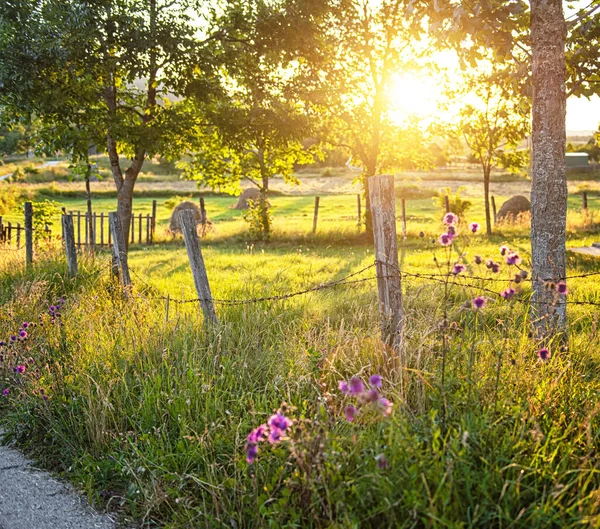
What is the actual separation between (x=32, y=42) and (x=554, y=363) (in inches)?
366

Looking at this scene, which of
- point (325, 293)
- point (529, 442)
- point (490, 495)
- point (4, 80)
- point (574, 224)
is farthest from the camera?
point (574, 224)

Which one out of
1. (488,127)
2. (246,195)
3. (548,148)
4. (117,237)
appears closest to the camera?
(548,148)

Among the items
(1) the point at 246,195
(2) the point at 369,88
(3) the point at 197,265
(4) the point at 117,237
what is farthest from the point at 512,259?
(1) the point at 246,195

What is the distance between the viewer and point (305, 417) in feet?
12.8

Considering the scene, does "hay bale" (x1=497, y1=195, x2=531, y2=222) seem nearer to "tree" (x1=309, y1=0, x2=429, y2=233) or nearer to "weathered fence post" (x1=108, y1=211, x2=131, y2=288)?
"tree" (x1=309, y1=0, x2=429, y2=233)

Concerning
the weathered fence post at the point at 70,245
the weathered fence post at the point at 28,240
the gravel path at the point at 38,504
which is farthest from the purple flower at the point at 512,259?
the weathered fence post at the point at 28,240

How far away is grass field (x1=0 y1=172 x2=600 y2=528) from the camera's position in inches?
110

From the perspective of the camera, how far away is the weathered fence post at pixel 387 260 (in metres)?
4.51

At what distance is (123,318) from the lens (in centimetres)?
590

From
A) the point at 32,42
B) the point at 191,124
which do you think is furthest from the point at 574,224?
the point at 32,42

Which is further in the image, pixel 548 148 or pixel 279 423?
pixel 548 148

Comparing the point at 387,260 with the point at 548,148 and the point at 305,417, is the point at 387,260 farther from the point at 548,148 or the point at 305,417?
the point at 548,148

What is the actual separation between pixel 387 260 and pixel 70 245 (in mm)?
5566

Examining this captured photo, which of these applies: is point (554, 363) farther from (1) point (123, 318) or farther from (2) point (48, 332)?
(2) point (48, 332)
